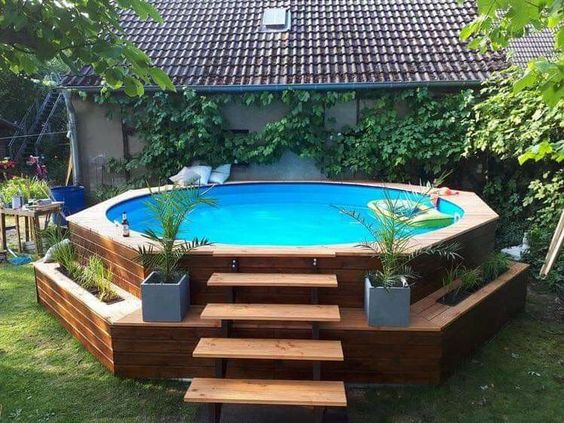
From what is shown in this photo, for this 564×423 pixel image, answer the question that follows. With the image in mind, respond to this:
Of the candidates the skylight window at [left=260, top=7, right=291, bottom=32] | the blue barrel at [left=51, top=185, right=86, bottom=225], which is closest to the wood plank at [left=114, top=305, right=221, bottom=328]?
the blue barrel at [left=51, top=185, right=86, bottom=225]

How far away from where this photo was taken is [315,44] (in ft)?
32.4

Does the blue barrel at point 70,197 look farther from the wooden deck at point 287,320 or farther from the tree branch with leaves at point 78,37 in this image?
the tree branch with leaves at point 78,37

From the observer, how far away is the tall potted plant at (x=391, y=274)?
11.0 ft

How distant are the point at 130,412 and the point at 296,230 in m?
4.23

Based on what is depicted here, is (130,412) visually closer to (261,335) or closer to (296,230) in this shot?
(261,335)

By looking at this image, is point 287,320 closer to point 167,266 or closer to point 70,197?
point 167,266

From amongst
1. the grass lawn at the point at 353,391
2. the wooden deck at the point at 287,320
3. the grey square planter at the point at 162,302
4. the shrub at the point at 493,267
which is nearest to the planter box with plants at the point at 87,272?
the wooden deck at the point at 287,320

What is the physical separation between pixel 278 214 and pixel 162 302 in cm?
455

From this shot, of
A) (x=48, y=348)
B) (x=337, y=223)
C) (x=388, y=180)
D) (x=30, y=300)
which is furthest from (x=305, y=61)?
(x=48, y=348)

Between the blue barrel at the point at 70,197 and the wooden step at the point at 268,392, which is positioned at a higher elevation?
the blue barrel at the point at 70,197

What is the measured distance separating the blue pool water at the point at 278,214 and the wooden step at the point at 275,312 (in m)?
2.26

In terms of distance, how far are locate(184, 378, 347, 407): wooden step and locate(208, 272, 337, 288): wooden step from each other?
74cm

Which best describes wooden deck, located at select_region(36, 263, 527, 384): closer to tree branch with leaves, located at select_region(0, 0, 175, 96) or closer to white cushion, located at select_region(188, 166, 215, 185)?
tree branch with leaves, located at select_region(0, 0, 175, 96)

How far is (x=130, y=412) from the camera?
3.15 m
